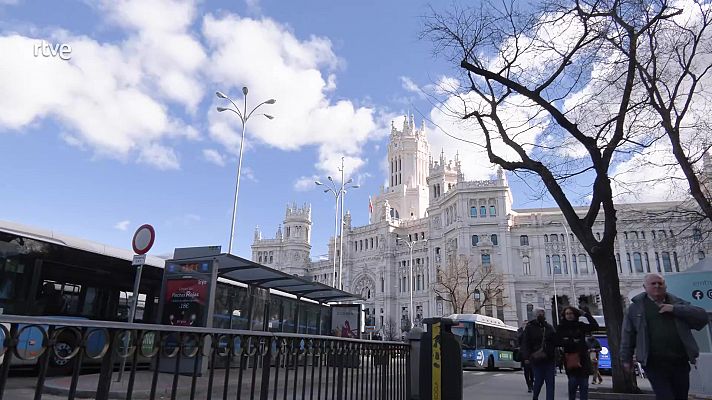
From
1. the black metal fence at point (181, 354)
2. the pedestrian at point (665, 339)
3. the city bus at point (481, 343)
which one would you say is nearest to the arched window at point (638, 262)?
the city bus at point (481, 343)

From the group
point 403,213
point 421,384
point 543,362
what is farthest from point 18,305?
point 403,213

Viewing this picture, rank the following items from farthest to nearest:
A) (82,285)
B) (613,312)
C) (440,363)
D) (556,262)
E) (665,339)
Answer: (556,262) < (82,285) < (613,312) < (440,363) < (665,339)

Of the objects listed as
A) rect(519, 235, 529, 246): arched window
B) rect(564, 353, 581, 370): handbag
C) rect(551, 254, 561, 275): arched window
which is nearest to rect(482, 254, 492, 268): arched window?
rect(519, 235, 529, 246): arched window

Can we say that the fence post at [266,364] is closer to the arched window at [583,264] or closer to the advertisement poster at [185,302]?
the advertisement poster at [185,302]

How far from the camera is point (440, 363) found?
6004 mm

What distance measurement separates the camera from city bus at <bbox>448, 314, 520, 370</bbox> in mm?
27422

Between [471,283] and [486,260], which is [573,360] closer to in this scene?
[471,283]

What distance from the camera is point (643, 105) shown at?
542 inches

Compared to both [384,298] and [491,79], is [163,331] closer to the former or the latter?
[491,79]

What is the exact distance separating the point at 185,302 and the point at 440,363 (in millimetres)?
7819

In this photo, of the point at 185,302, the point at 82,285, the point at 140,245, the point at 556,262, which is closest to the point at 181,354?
the point at 140,245

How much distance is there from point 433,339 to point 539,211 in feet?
226

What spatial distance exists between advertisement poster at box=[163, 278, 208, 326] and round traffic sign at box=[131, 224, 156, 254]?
8.36 feet

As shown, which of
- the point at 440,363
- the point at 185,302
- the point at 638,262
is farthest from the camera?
the point at 638,262
